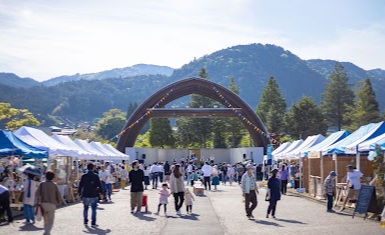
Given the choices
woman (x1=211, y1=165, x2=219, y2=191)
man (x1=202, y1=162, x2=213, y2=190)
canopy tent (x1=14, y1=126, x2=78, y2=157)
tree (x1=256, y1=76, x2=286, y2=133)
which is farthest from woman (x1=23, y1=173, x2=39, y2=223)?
tree (x1=256, y1=76, x2=286, y2=133)

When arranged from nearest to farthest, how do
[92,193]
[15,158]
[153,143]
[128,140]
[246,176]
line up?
1. [92,193]
2. [246,176]
3. [15,158]
4. [128,140]
5. [153,143]

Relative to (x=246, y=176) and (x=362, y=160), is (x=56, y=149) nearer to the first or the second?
(x=246, y=176)

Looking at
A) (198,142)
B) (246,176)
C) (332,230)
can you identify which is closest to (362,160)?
(246,176)

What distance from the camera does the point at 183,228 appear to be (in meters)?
13.8

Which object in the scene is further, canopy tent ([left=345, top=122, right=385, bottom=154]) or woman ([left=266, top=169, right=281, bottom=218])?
canopy tent ([left=345, top=122, right=385, bottom=154])

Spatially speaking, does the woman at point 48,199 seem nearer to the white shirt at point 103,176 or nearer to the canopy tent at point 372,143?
the canopy tent at point 372,143

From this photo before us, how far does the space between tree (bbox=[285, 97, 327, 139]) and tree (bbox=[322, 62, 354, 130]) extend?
4.56 meters

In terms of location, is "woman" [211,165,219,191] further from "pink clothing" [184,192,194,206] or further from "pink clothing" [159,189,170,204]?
"pink clothing" [159,189,170,204]

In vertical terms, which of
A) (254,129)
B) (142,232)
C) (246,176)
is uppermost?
(254,129)

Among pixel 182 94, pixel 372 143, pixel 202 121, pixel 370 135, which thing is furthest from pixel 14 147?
pixel 202 121

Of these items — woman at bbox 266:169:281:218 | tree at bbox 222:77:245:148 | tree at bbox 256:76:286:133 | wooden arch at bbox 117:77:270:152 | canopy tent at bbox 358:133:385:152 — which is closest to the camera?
canopy tent at bbox 358:133:385:152

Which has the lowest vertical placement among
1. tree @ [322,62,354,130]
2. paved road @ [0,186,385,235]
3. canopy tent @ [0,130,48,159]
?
paved road @ [0,186,385,235]

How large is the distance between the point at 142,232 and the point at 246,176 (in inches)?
190

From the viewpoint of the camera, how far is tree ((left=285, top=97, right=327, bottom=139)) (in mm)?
72250
